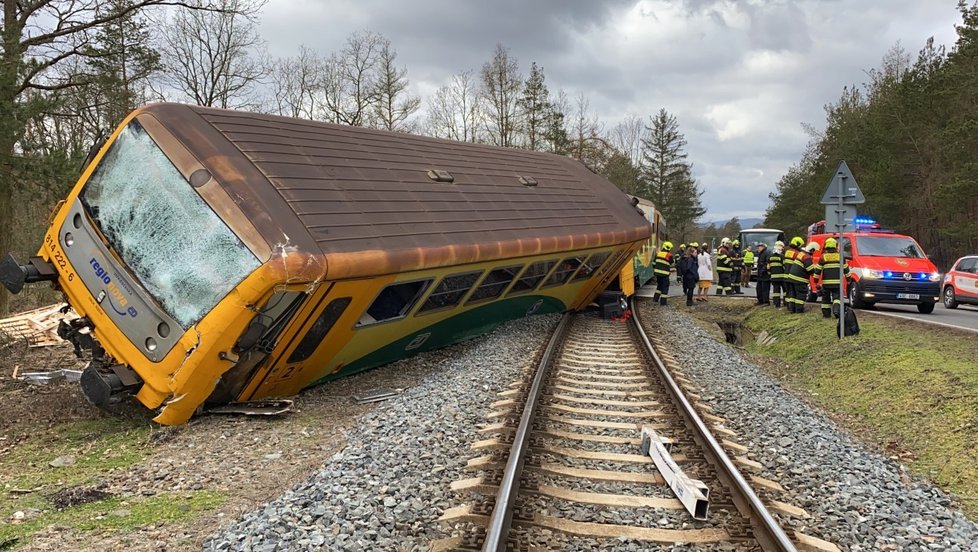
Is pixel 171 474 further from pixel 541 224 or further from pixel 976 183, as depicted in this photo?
pixel 976 183

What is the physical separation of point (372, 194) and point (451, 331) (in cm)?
246

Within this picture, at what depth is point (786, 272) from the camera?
1362cm

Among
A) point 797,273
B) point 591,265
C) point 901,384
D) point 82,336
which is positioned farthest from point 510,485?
point 797,273

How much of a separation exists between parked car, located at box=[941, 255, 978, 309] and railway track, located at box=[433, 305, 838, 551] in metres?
12.6

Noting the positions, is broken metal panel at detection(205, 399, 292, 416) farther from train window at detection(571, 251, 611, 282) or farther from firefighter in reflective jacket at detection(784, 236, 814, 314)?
firefighter in reflective jacket at detection(784, 236, 814, 314)

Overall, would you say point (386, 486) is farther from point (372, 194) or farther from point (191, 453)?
point (372, 194)

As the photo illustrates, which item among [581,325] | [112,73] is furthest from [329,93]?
[581,325]

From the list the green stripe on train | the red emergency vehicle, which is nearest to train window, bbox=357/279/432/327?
the green stripe on train

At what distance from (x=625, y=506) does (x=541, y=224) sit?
560 centimetres

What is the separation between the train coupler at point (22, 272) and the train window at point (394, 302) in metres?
3.15

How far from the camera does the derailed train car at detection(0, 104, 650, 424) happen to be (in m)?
5.32

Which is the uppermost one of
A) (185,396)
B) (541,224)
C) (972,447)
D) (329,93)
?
(329,93)

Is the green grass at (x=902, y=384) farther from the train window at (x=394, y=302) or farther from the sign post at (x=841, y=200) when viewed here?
the train window at (x=394, y=302)

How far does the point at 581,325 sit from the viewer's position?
12414mm
